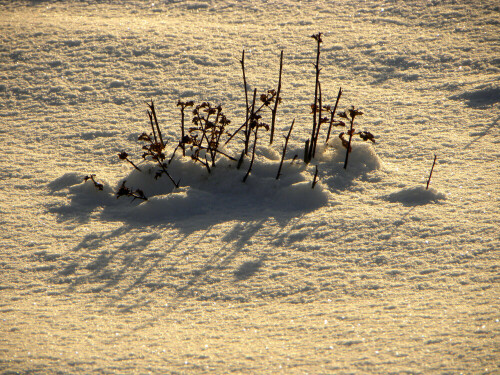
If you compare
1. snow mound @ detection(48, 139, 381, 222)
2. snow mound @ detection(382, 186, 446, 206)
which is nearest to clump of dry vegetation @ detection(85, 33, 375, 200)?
snow mound @ detection(48, 139, 381, 222)

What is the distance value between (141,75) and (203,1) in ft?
5.30

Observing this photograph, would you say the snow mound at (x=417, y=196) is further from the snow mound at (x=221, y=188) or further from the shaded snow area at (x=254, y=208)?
the snow mound at (x=221, y=188)

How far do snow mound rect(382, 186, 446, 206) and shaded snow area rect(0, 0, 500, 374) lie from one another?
0.01m

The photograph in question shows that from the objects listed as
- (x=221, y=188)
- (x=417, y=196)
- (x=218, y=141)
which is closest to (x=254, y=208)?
(x=221, y=188)

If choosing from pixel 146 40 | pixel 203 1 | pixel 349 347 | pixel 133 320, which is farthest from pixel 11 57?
pixel 349 347

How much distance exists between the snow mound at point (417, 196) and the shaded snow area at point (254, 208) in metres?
0.01

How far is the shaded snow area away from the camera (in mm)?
1719

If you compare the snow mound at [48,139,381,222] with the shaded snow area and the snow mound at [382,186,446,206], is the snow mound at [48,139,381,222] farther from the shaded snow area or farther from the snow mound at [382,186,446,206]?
the snow mound at [382,186,446,206]

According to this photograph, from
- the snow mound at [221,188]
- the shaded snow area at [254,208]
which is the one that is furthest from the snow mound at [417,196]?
the snow mound at [221,188]

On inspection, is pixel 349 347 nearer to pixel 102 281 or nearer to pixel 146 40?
pixel 102 281

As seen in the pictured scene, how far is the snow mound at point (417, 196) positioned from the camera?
2.47 meters

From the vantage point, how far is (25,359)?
167 centimetres

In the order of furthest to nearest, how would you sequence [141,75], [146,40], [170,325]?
A: 1. [146,40]
2. [141,75]
3. [170,325]

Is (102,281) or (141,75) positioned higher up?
(141,75)
